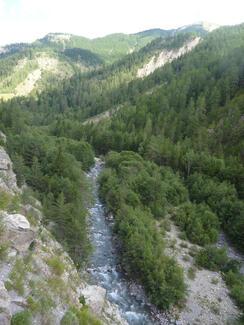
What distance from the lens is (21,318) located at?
1941cm

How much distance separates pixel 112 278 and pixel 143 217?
13.1 meters

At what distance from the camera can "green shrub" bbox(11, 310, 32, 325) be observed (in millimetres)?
19234

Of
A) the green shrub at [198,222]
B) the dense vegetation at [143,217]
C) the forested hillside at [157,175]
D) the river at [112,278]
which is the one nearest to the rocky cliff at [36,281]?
the river at [112,278]

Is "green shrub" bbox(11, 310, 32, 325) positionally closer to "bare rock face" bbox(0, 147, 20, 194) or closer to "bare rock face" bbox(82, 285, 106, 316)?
"bare rock face" bbox(82, 285, 106, 316)

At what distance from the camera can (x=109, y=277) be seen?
39656 mm

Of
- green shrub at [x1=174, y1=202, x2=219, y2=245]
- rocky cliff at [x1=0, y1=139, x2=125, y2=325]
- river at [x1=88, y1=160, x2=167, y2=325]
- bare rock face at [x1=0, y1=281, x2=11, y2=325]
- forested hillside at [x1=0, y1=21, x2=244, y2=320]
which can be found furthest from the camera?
green shrub at [x1=174, y1=202, x2=219, y2=245]

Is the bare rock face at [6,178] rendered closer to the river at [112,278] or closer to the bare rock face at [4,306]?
the bare rock face at [4,306]

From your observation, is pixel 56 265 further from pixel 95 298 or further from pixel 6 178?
pixel 6 178

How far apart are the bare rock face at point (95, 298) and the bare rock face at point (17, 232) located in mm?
7292

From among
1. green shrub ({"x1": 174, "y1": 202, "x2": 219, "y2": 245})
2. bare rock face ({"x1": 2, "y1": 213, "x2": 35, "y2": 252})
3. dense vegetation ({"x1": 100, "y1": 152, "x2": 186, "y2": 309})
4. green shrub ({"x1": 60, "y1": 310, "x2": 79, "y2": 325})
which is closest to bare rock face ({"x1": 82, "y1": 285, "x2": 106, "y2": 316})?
green shrub ({"x1": 60, "y1": 310, "x2": 79, "y2": 325})

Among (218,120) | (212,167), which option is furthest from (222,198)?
(218,120)

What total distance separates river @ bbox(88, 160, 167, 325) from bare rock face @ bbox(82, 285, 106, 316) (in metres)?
4.51

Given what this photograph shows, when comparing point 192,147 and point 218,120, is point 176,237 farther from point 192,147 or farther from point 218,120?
point 218,120

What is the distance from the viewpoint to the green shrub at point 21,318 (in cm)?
1923
